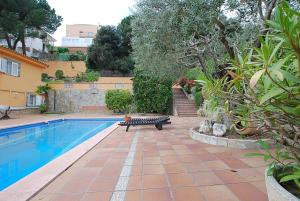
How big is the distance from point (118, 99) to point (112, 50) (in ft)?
35.9

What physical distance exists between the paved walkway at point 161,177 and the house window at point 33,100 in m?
16.4

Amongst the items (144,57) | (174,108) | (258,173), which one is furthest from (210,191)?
(174,108)

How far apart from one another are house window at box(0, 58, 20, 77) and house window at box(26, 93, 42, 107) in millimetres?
2572

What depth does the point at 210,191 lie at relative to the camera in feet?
12.4

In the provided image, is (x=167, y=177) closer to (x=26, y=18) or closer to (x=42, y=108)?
(x=42, y=108)

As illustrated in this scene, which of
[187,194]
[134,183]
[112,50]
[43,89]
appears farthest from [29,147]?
[112,50]

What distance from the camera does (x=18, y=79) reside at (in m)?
19.0

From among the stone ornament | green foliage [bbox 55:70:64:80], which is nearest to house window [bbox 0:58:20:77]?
green foliage [bbox 55:70:64:80]

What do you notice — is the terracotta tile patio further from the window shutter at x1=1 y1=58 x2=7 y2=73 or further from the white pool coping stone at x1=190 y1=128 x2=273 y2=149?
the window shutter at x1=1 y1=58 x2=7 y2=73

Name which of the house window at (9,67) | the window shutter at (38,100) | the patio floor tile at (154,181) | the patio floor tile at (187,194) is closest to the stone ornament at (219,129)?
the patio floor tile at (154,181)

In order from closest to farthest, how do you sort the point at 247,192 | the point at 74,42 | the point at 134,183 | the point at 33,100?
the point at 247,192, the point at 134,183, the point at 33,100, the point at 74,42

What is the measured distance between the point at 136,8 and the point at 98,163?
619cm

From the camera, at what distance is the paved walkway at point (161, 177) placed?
368 cm

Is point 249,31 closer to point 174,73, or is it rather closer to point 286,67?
point 174,73
